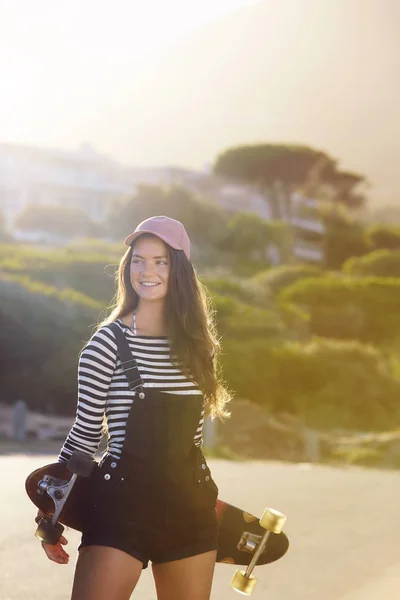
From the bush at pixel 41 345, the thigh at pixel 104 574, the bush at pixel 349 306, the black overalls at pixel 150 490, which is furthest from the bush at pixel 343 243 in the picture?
the thigh at pixel 104 574

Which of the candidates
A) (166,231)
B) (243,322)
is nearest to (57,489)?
(166,231)

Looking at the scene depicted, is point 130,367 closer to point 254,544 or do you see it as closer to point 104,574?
point 104,574

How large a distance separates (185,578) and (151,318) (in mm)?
841

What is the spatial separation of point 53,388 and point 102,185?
24337 mm

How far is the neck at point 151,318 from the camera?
3.88 m

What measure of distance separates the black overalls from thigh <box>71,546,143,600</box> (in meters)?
0.03

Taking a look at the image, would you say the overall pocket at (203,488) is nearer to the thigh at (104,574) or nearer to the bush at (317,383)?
the thigh at (104,574)

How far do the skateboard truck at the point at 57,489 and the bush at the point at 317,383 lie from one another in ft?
74.3

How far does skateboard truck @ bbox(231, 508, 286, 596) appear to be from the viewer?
3.99 meters

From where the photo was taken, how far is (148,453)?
3.68m

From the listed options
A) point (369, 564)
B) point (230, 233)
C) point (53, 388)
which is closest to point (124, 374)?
point (369, 564)

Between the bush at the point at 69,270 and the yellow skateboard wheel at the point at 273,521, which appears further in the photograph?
the bush at the point at 69,270

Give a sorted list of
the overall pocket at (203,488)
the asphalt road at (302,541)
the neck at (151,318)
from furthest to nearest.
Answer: the asphalt road at (302,541) < the neck at (151,318) < the overall pocket at (203,488)

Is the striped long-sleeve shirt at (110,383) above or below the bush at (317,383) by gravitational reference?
above
